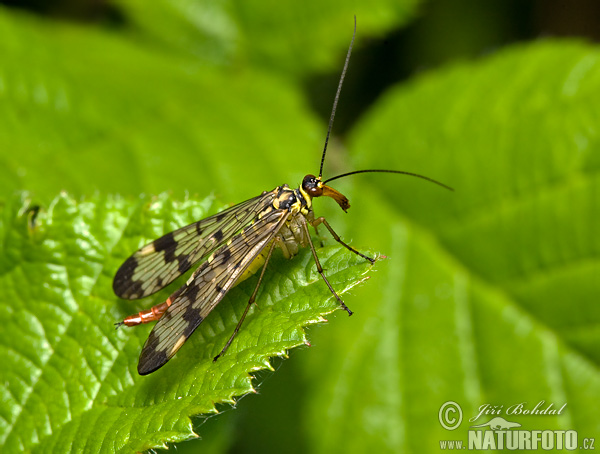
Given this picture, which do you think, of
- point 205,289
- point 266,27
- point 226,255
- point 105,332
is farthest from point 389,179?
point 105,332

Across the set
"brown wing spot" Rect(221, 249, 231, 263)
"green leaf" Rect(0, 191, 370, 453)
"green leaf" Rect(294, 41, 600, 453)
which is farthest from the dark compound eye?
"green leaf" Rect(294, 41, 600, 453)

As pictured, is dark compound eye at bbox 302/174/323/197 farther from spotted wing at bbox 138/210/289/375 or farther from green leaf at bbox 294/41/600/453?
green leaf at bbox 294/41/600/453

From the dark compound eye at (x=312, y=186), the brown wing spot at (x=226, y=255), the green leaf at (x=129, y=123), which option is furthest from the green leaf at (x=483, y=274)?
the brown wing spot at (x=226, y=255)

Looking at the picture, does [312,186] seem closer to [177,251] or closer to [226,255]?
[226,255]

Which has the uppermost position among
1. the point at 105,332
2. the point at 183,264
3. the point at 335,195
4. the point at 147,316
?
the point at 335,195

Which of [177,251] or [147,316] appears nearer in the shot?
[147,316]

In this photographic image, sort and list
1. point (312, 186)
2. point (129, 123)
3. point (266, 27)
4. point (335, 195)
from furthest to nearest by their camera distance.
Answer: point (266, 27) < point (129, 123) < point (335, 195) < point (312, 186)

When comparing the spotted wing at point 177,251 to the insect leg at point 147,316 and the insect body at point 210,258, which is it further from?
the insect leg at point 147,316
